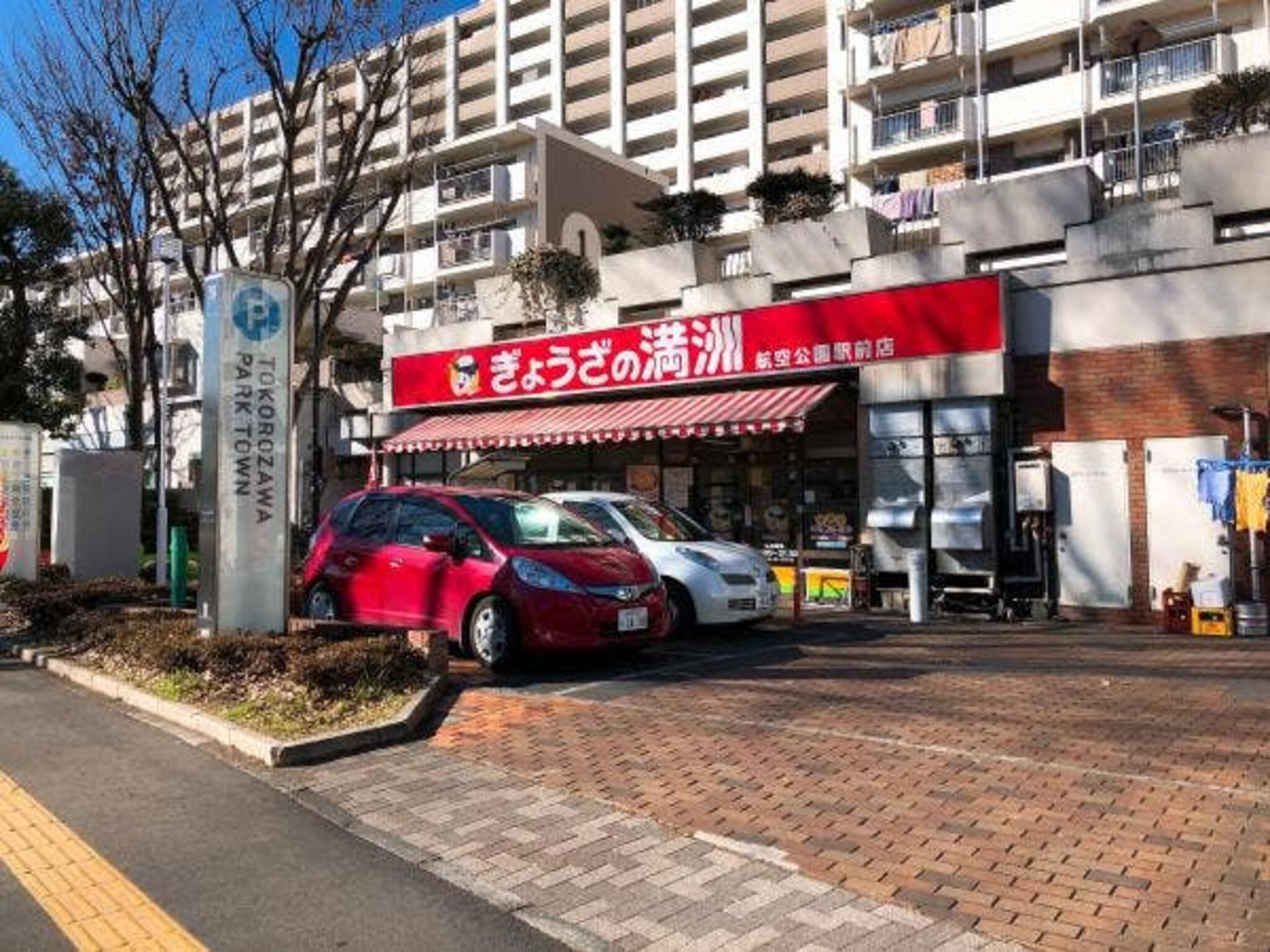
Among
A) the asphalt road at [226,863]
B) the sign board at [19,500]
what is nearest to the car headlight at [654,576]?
the asphalt road at [226,863]

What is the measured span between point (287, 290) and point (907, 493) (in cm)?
922

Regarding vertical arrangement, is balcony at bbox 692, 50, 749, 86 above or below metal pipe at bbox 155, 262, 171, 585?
above

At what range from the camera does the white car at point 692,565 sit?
1131 cm

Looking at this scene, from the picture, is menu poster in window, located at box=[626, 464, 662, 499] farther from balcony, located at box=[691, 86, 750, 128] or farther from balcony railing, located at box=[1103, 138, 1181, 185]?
balcony, located at box=[691, 86, 750, 128]

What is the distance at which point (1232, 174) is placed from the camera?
1352 cm

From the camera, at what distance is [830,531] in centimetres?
1636

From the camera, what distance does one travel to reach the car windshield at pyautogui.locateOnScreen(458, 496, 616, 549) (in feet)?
31.4

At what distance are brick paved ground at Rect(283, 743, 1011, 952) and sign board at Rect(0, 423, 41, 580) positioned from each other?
11.8 m

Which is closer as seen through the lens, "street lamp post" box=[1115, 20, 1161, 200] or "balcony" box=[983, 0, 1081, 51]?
"street lamp post" box=[1115, 20, 1161, 200]

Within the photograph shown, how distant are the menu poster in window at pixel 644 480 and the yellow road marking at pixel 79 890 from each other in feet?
44.7

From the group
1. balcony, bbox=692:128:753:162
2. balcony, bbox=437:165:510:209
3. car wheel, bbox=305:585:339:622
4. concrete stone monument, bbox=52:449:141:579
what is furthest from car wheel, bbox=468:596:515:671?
balcony, bbox=692:128:753:162

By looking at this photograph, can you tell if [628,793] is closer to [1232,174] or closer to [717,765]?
[717,765]

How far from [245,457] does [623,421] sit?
8.90 metres

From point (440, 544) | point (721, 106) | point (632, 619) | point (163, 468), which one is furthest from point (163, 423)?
point (721, 106)
